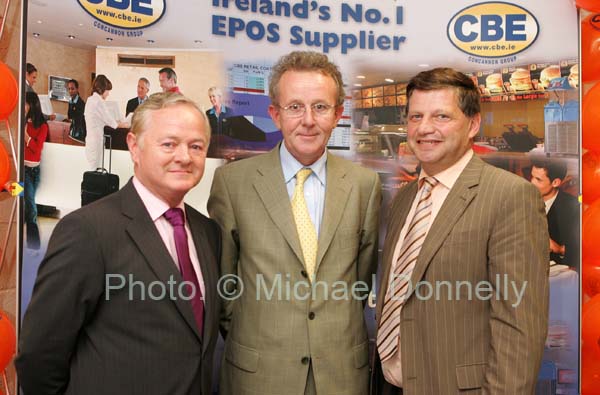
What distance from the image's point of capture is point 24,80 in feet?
8.43

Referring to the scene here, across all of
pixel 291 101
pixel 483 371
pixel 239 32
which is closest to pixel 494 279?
pixel 483 371

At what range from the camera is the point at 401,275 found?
6.79ft

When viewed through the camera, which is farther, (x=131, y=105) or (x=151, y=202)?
(x=131, y=105)

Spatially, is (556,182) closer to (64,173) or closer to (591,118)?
(591,118)

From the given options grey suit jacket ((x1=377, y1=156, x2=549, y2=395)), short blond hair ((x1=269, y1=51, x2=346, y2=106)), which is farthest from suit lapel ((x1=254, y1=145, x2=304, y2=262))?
grey suit jacket ((x1=377, y1=156, x2=549, y2=395))

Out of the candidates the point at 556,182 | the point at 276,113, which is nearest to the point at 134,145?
the point at 276,113

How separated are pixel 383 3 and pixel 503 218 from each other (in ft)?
6.35

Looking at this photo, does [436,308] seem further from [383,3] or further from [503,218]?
[383,3]

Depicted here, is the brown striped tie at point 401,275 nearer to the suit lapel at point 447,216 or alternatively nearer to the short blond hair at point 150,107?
the suit lapel at point 447,216

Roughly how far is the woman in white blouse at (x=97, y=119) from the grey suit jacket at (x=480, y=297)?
1.77 m

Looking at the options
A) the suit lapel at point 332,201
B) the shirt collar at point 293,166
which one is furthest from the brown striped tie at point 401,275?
the shirt collar at point 293,166

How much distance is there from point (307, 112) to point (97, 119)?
126cm

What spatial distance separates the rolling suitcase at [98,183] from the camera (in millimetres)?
2772

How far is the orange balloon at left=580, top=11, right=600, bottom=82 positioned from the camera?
3.08 m
